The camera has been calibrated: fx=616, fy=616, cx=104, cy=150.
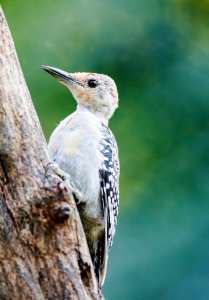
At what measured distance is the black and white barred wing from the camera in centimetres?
316

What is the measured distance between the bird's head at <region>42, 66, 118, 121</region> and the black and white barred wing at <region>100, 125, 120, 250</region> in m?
0.52

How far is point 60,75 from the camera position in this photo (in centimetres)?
368

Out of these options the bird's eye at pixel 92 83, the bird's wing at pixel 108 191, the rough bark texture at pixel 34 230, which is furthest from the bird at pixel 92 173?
the rough bark texture at pixel 34 230

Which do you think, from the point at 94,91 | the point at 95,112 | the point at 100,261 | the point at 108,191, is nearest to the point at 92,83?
the point at 94,91

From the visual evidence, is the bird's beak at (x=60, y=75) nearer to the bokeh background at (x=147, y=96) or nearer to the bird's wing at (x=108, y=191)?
the bokeh background at (x=147, y=96)

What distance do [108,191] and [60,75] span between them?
863 mm

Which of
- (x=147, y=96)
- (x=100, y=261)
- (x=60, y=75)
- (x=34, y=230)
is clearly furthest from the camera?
(x=147, y=96)

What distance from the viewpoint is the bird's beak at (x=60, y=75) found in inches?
141

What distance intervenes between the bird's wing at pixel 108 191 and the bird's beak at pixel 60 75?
53 centimetres

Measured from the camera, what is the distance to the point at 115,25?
4297mm

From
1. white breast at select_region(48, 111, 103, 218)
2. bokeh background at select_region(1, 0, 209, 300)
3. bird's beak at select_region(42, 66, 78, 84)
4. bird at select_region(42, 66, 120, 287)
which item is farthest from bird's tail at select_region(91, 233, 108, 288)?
bird's beak at select_region(42, 66, 78, 84)

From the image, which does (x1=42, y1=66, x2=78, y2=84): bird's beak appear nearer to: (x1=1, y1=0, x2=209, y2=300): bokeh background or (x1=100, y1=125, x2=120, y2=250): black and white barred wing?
(x1=1, y1=0, x2=209, y2=300): bokeh background

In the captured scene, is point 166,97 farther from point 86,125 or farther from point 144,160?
point 86,125

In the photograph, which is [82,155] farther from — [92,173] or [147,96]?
[147,96]
